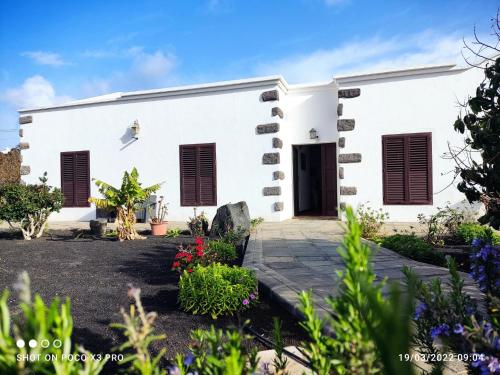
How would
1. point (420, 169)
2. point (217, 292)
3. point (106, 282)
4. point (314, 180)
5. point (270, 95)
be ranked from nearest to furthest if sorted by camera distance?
1. point (217, 292)
2. point (106, 282)
3. point (420, 169)
4. point (270, 95)
5. point (314, 180)

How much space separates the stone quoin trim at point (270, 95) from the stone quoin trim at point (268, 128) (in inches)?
28.2

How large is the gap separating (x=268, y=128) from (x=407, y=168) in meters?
3.95

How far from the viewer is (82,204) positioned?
13.0 m

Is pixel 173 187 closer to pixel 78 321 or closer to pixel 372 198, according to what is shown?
pixel 372 198

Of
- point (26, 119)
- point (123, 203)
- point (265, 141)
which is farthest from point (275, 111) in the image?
point (26, 119)

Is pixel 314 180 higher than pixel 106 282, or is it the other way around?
pixel 314 180

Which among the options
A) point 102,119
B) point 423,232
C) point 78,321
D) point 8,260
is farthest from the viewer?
point 102,119

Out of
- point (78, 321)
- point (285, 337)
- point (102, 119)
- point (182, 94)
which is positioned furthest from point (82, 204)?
point (285, 337)

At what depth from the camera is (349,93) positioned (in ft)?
35.0

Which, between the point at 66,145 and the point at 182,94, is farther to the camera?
the point at 66,145

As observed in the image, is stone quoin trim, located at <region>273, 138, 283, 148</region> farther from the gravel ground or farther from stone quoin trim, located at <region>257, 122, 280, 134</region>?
the gravel ground

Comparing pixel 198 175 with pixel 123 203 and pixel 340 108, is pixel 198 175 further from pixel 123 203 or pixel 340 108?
pixel 340 108

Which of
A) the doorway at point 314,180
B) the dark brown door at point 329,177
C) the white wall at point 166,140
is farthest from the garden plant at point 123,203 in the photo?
the dark brown door at point 329,177

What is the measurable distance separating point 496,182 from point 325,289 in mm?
1825
